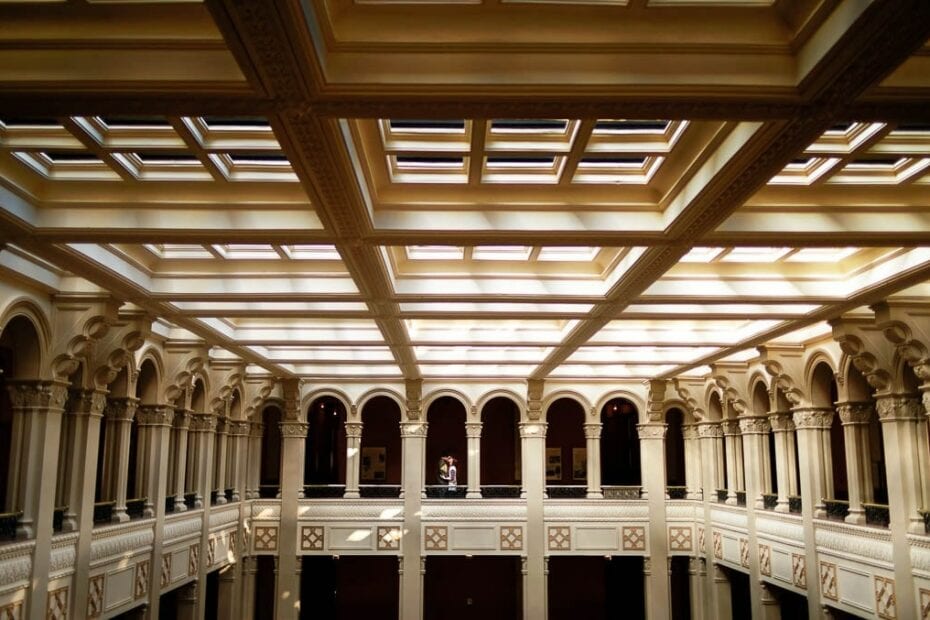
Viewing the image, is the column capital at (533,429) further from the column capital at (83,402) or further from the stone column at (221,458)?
the column capital at (83,402)

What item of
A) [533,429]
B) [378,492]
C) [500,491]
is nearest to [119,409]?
[378,492]

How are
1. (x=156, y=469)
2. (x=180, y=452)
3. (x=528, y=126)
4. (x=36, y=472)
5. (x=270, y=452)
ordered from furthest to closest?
(x=270, y=452) < (x=180, y=452) < (x=156, y=469) < (x=36, y=472) < (x=528, y=126)

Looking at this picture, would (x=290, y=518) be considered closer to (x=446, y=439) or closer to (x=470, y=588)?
(x=446, y=439)

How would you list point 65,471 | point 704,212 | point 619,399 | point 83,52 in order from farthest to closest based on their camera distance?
point 619,399
point 65,471
point 704,212
point 83,52

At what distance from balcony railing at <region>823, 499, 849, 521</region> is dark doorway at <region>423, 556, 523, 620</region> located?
12744 mm

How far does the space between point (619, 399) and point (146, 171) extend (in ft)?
65.7

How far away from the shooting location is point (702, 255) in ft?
39.1

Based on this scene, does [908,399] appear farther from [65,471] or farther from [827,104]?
[65,471]

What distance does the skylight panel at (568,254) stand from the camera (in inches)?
464

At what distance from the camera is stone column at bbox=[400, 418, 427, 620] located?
22.6 metres

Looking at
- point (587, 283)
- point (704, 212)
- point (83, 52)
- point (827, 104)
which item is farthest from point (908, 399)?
point (83, 52)

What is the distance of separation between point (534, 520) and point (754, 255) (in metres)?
13.0

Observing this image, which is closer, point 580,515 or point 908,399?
point 908,399

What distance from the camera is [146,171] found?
8883mm
